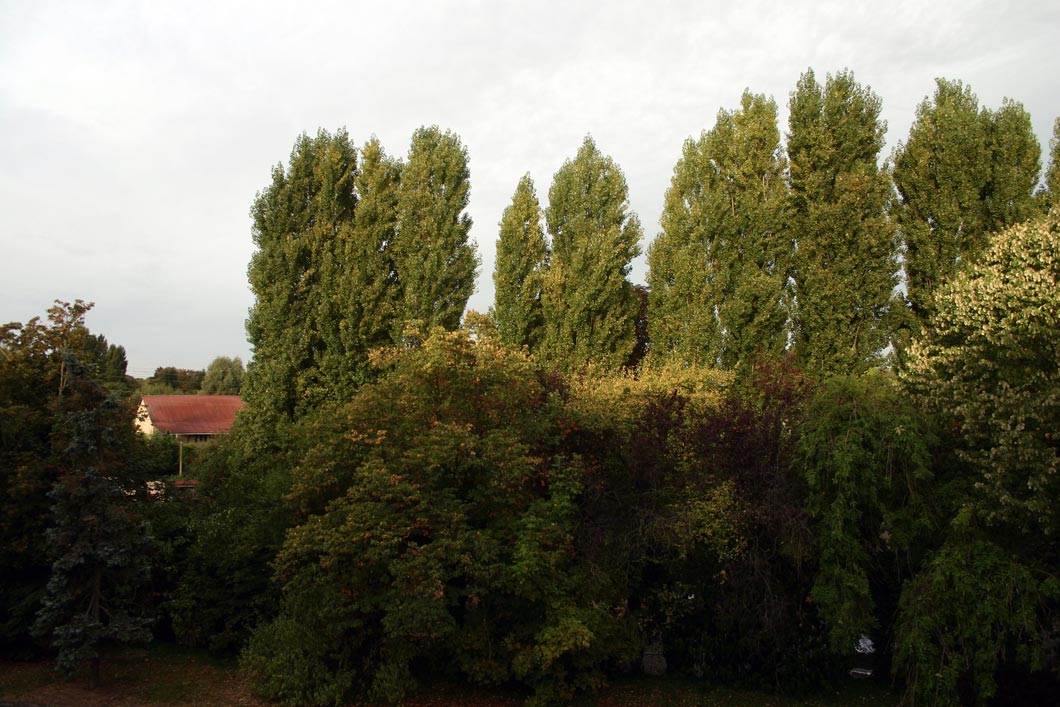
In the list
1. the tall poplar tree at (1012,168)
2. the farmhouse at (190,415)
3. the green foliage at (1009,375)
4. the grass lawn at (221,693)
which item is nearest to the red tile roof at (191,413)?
the farmhouse at (190,415)

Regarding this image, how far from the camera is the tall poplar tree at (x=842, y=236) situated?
933 inches

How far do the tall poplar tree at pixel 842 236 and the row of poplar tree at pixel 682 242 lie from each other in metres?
0.05

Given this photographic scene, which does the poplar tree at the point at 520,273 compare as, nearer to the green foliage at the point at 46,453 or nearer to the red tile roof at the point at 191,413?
the green foliage at the point at 46,453

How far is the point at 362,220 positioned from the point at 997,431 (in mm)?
21762

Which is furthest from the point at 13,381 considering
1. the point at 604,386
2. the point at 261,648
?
the point at 604,386

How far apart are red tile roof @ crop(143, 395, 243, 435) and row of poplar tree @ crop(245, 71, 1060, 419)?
91.9ft

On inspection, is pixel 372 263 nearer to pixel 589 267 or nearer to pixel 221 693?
pixel 589 267

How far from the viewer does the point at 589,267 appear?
27.2 meters

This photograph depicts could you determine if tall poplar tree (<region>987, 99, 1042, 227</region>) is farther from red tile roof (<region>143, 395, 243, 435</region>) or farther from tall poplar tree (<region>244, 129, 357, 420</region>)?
red tile roof (<region>143, 395, 243, 435</region>)

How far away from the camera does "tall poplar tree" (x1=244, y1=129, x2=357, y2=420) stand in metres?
26.8

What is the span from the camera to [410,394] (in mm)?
15523

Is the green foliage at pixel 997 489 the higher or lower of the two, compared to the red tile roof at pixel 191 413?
lower

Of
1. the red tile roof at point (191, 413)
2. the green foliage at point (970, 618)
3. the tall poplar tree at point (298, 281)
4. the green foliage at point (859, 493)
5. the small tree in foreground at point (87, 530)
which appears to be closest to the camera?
the green foliage at point (970, 618)

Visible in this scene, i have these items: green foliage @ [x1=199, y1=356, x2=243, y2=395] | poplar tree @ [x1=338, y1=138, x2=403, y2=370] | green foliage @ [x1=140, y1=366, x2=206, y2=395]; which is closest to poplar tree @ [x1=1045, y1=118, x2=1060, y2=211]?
poplar tree @ [x1=338, y1=138, x2=403, y2=370]
